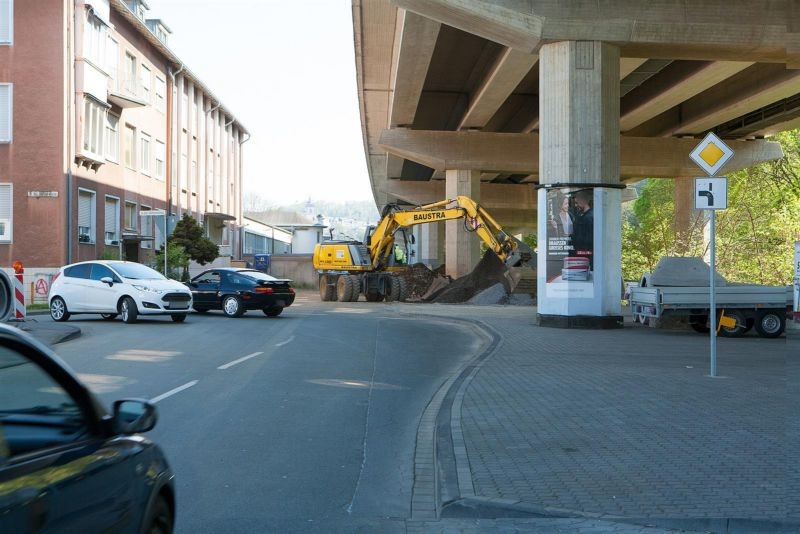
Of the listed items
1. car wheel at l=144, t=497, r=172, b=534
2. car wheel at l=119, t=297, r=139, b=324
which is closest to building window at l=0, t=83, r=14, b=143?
car wheel at l=119, t=297, r=139, b=324

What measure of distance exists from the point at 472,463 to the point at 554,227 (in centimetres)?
1717

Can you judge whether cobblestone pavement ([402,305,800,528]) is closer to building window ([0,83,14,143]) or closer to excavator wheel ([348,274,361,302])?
excavator wheel ([348,274,361,302])

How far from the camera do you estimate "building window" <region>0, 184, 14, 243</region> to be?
3456cm

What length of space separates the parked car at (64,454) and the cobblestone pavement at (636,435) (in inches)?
117

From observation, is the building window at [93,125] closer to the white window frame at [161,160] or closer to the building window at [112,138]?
the building window at [112,138]

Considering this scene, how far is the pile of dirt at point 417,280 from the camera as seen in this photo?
4303 cm

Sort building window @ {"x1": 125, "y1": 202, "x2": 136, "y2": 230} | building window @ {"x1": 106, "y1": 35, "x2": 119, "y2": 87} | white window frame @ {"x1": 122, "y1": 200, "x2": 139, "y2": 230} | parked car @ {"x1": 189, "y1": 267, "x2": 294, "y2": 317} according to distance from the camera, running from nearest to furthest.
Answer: parked car @ {"x1": 189, "y1": 267, "x2": 294, "y2": 317} → building window @ {"x1": 106, "y1": 35, "x2": 119, "y2": 87} → white window frame @ {"x1": 122, "y1": 200, "x2": 139, "y2": 230} → building window @ {"x1": 125, "y1": 202, "x2": 136, "y2": 230}

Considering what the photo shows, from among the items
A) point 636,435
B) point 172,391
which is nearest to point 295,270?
point 172,391

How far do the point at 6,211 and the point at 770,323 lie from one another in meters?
28.3

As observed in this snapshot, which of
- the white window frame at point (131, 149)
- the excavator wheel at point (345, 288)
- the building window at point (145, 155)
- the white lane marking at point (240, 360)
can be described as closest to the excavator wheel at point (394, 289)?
the excavator wheel at point (345, 288)

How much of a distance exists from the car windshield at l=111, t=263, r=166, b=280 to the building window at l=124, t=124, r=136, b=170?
2011 centimetres

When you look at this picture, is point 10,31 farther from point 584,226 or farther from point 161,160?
point 584,226

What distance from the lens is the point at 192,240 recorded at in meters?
46.6

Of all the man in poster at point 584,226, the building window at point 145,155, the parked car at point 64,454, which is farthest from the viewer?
the building window at point 145,155
